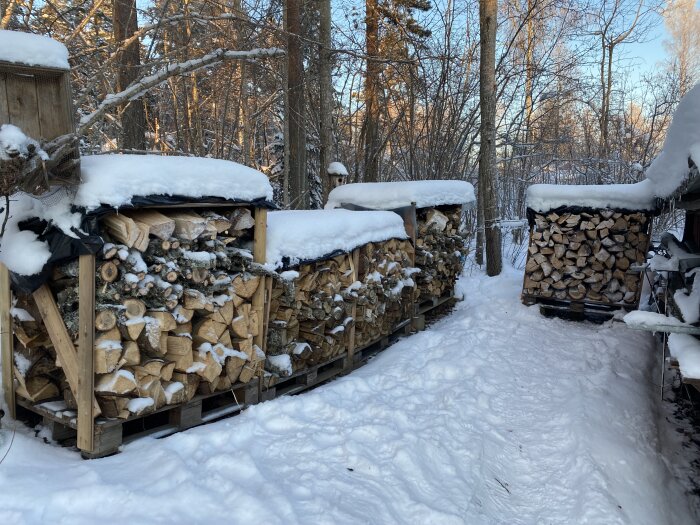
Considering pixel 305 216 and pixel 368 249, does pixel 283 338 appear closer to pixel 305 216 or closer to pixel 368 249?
pixel 305 216

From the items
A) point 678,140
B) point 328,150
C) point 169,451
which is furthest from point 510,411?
point 328,150

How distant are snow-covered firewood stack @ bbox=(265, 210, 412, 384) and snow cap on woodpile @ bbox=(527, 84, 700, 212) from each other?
297cm

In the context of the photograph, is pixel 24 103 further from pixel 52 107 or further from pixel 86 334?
pixel 86 334

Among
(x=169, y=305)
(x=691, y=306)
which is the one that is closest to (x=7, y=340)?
(x=169, y=305)

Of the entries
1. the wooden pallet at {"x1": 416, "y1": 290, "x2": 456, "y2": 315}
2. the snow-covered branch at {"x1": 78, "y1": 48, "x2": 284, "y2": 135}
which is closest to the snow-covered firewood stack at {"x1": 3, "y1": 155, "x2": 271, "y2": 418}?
the snow-covered branch at {"x1": 78, "y1": 48, "x2": 284, "y2": 135}

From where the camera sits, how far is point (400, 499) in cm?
303

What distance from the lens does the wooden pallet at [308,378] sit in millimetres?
4357

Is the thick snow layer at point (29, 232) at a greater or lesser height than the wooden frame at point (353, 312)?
greater

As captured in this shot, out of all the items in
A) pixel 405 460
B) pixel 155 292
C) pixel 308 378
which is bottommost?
pixel 405 460

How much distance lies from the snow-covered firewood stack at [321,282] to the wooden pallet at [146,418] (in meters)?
0.43

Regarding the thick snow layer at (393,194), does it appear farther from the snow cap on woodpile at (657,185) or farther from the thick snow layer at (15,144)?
the thick snow layer at (15,144)

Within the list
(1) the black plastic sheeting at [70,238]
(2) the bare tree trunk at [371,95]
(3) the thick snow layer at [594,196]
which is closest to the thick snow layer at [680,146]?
(3) the thick snow layer at [594,196]

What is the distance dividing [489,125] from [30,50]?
29.1ft

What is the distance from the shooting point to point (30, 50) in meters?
2.75
